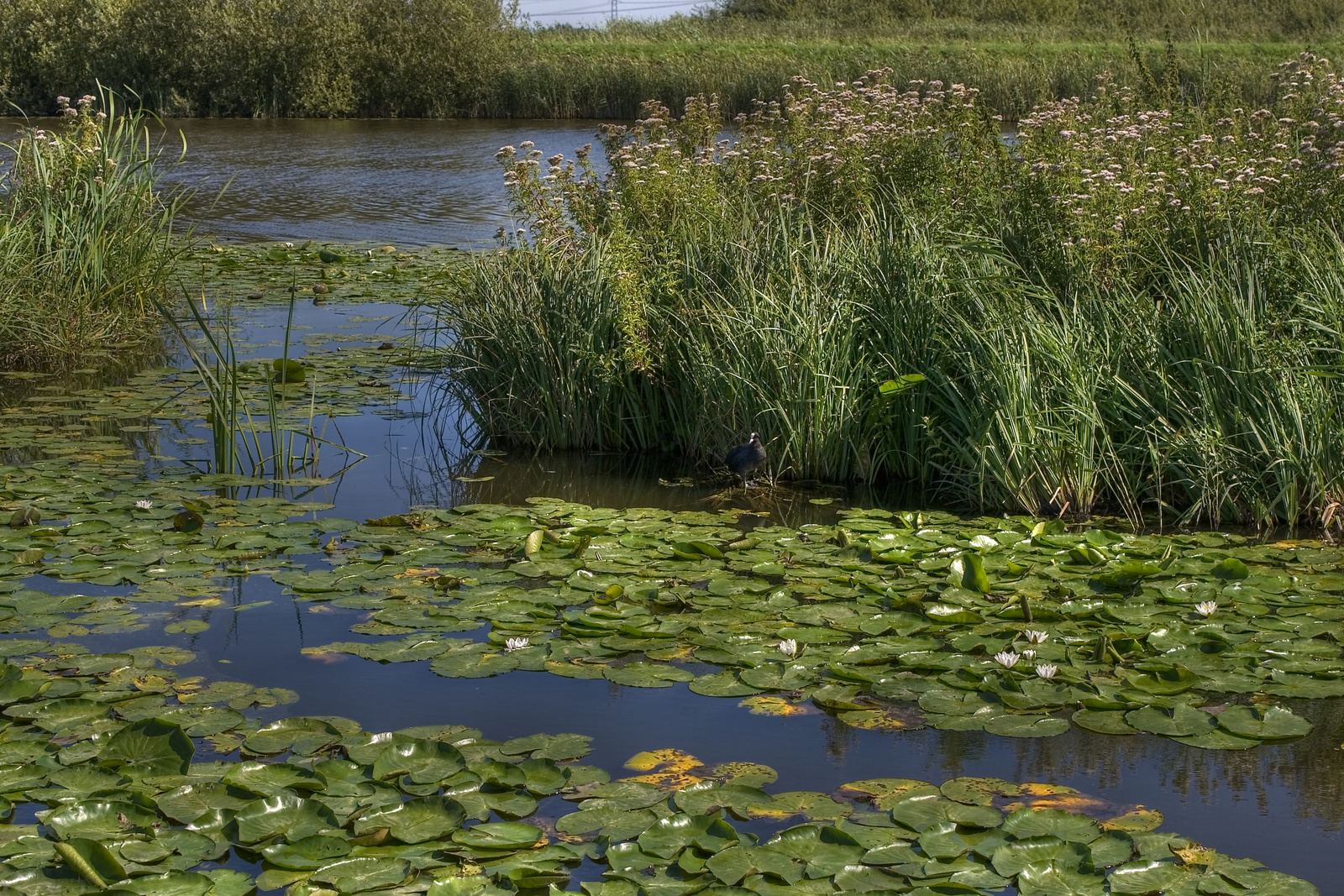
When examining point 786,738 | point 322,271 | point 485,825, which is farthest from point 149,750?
point 322,271

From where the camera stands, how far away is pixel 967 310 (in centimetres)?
645

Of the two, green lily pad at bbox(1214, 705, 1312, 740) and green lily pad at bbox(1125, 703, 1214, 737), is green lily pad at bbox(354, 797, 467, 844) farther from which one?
green lily pad at bbox(1214, 705, 1312, 740)

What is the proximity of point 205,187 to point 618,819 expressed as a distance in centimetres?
1835

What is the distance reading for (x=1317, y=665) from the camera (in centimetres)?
391

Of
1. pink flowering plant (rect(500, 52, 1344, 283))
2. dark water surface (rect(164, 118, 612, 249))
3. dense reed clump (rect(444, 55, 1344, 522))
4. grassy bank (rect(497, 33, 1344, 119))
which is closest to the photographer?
dense reed clump (rect(444, 55, 1344, 522))

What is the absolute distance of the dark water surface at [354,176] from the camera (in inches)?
621

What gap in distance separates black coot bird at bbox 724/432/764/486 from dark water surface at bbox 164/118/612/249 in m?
6.11

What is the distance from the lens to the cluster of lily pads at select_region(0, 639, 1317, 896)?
2.76 m

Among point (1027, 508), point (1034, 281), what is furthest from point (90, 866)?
point (1034, 281)

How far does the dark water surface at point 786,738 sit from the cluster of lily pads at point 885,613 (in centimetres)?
7

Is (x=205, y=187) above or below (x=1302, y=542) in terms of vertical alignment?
above

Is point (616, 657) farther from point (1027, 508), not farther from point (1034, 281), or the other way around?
point (1034, 281)

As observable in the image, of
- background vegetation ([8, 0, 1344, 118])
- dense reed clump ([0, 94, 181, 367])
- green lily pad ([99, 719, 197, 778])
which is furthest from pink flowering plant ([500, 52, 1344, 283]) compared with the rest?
background vegetation ([8, 0, 1344, 118])

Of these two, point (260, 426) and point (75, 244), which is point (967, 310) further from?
point (75, 244)
